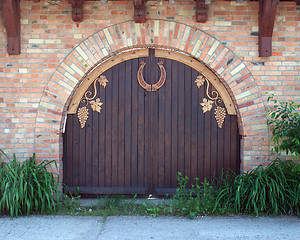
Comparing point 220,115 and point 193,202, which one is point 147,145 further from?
point 220,115

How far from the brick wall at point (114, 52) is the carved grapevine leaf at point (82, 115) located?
0.33 meters

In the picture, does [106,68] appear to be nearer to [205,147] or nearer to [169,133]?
[169,133]

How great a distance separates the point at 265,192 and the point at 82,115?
10.3ft

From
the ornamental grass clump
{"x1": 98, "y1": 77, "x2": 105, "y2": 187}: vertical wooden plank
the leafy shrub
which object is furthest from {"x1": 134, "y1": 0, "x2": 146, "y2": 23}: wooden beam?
the leafy shrub

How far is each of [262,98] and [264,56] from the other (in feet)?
2.19

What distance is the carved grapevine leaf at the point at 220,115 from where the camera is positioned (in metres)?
5.12

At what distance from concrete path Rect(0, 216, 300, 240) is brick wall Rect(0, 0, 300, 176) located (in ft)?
3.22

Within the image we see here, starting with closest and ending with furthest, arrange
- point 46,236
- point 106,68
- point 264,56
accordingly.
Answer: point 46,236 → point 264,56 → point 106,68

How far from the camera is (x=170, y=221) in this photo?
4.32 m

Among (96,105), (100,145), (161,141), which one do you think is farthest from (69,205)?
(161,141)

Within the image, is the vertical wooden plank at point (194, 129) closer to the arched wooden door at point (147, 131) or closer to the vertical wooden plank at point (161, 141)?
the arched wooden door at point (147, 131)

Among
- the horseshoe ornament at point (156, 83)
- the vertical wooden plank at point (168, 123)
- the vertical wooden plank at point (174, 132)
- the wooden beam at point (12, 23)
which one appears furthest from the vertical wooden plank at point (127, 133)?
the wooden beam at point (12, 23)

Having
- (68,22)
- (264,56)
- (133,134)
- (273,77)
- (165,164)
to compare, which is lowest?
(165,164)

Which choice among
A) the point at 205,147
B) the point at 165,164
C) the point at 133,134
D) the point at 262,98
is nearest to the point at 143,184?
the point at 165,164
